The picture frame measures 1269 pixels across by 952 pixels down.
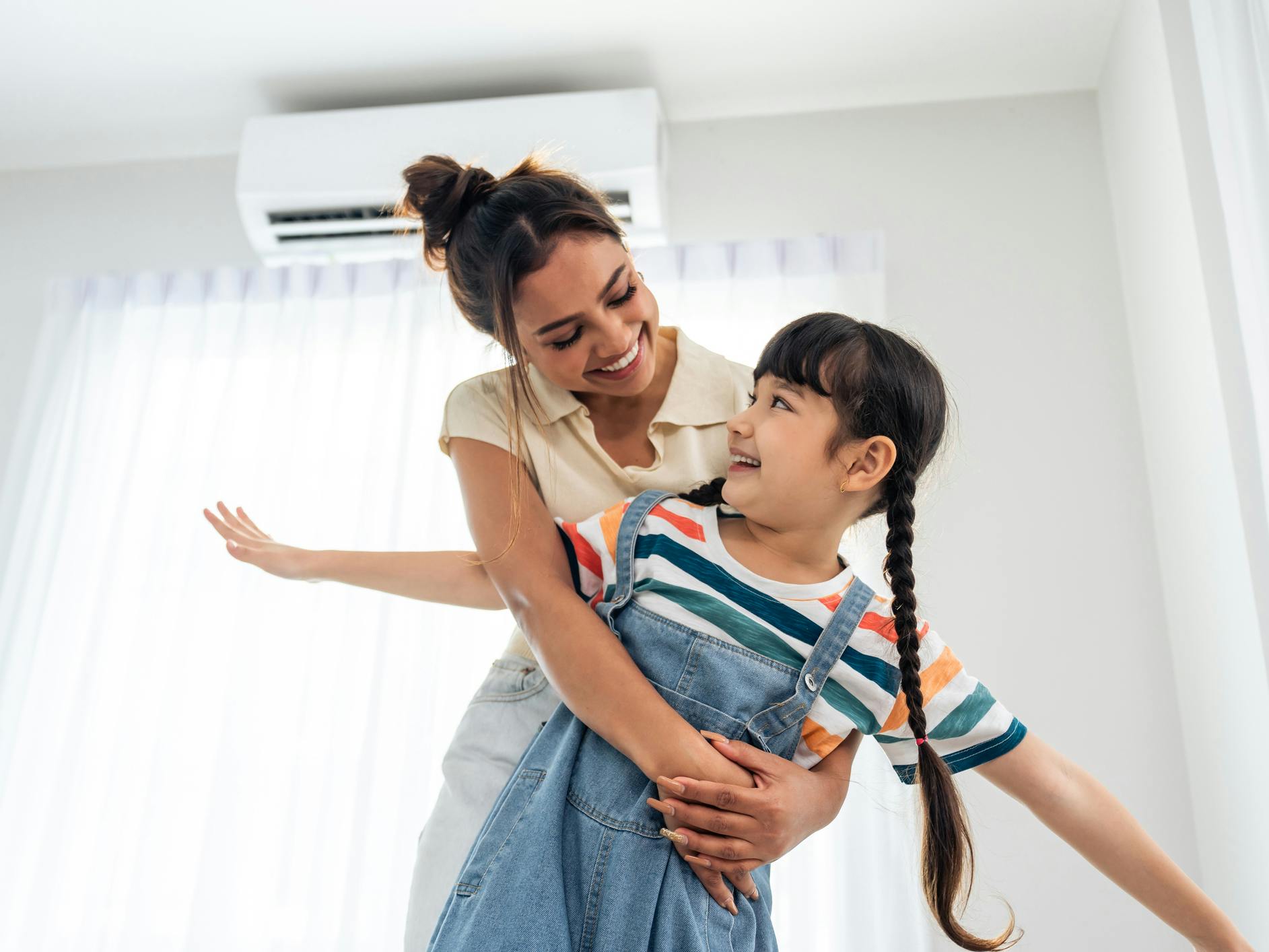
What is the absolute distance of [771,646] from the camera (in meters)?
1.03

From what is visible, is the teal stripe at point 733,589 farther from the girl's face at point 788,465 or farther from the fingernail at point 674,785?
the fingernail at point 674,785

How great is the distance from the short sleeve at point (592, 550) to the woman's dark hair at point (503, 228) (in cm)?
7

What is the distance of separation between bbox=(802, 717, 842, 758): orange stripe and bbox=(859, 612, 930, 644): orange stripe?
0.11 m

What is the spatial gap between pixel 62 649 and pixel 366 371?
0.97m

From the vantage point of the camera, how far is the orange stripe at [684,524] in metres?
1.09

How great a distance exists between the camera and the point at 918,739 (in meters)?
0.99

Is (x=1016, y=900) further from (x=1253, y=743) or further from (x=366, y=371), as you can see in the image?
(x=366, y=371)

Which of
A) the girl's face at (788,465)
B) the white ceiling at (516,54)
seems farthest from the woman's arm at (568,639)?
the white ceiling at (516,54)

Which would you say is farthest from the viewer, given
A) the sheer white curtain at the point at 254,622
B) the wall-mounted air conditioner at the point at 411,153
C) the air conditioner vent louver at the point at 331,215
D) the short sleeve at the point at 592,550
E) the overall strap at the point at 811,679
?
the air conditioner vent louver at the point at 331,215

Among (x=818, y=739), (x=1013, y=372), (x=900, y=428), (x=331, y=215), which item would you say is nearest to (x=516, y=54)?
(x=331, y=215)

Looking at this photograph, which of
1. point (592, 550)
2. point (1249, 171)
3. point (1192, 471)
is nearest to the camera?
point (592, 550)

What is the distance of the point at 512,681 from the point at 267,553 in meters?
0.34

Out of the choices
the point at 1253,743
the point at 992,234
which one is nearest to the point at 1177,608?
the point at 1253,743

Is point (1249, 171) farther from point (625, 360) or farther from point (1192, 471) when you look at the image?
point (625, 360)
